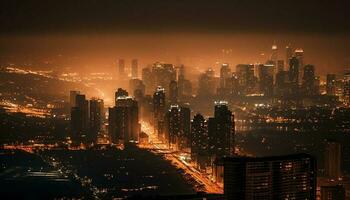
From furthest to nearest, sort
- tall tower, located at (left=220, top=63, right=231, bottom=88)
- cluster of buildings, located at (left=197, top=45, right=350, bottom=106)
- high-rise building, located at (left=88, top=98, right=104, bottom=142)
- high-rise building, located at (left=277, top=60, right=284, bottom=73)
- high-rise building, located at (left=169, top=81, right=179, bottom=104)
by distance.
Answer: high-rise building, located at (left=277, top=60, right=284, bottom=73) → tall tower, located at (left=220, top=63, right=231, bottom=88) → high-rise building, located at (left=169, top=81, right=179, bottom=104) → cluster of buildings, located at (left=197, top=45, right=350, bottom=106) → high-rise building, located at (left=88, top=98, right=104, bottom=142)

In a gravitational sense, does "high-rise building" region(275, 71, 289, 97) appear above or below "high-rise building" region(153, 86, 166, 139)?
above

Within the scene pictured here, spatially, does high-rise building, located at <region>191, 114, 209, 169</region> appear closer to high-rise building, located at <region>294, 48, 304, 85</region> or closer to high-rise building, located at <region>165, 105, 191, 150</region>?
high-rise building, located at <region>165, 105, 191, 150</region>

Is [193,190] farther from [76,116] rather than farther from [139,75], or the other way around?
[139,75]

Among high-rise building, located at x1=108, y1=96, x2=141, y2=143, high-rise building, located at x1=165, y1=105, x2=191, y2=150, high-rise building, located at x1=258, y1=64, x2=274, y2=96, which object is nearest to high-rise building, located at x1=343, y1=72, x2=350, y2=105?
high-rise building, located at x1=258, y1=64, x2=274, y2=96

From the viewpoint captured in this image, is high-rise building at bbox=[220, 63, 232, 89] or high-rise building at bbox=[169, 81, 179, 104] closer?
high-rise building at bbox=[169, 81, 179, 104]

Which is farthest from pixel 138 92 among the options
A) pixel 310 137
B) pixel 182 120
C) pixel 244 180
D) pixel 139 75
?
pixel 244 180

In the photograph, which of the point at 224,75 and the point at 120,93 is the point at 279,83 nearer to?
the point at 224,75

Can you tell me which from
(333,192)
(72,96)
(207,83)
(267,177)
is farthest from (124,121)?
(267,177)
